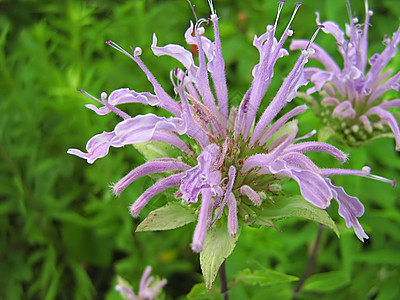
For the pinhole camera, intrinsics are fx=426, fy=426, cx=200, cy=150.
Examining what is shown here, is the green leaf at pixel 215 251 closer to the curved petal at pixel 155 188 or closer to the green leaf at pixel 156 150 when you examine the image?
the curved petal at pixel 155 188

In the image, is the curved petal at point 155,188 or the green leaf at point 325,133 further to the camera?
the green leaf at point 325,133

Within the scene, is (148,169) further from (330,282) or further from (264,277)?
(330,282)

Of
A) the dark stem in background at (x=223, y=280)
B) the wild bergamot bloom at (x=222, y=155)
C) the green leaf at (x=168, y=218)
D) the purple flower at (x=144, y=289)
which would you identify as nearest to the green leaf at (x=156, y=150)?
the wild bergamot bloom at (x=222, y=155)

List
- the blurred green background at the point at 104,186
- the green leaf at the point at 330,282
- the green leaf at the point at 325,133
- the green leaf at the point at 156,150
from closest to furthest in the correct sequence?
the green leaf at the point at 156,150
the green leaf at the point at 325,133
the green leaf at the point at 330,282
the blurred green background at the point at 104,186

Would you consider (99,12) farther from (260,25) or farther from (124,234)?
(124,234)

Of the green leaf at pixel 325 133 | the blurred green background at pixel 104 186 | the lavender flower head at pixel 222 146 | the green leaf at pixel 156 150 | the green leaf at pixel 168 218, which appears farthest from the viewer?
the blurred green background at pixel 104 186

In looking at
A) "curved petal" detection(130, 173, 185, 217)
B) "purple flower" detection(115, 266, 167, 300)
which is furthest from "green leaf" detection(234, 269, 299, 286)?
"curved petal" detection(130, 173, 185, 217)

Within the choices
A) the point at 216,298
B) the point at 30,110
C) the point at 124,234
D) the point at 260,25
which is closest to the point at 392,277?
the point at 216,298
